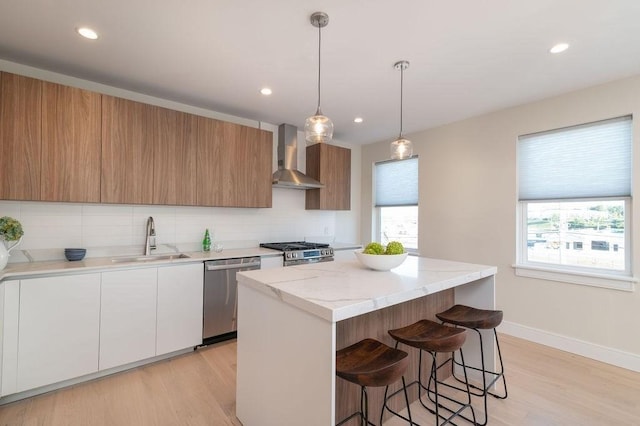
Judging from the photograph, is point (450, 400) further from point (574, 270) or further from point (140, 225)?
point (140, 225)

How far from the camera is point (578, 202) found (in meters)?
2.97

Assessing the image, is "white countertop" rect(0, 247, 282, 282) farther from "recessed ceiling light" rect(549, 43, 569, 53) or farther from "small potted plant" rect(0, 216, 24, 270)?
"recessed ceiling light" rect(549, 43, 569, 53)

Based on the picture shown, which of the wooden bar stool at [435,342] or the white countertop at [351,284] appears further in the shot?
the wooden bar stool at [435,342]

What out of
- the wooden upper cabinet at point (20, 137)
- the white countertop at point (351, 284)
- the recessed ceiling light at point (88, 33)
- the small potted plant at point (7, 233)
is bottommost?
the white countertop at point (351, 284)

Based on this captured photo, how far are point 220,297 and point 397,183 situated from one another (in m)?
3.17

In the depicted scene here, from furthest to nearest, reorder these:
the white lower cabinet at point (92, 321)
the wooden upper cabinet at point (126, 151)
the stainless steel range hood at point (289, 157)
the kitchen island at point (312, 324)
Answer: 1. the stainless steel range hood at point (289, 157)
2. the wooden upper cabinet at point (126, 151)
3. the white lower cabinet at point (92, 321)
4. the kitchen island at point (312, 324)

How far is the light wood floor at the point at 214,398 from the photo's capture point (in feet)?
6.26

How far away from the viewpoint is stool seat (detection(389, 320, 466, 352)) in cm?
154

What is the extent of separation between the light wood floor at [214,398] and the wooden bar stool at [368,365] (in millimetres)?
996

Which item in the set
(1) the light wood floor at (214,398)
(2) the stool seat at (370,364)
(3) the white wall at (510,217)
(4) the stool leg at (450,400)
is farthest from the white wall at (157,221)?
(4) the stool leg at (450,400)

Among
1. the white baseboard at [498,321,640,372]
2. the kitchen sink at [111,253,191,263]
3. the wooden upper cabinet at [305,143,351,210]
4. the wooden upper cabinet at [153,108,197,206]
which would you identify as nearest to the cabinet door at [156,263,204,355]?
the kitchen sink at [111,253,191,263]

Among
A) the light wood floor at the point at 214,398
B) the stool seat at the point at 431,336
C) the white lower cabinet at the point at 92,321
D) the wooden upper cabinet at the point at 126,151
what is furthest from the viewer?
the wooden upper cabinet at the point at 126,151

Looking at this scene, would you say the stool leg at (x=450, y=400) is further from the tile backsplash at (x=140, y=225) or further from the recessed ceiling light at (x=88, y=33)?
the recessed ceiling light at (x=88, y=33)

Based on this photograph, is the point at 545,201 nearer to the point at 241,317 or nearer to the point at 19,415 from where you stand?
the point at 241,317
